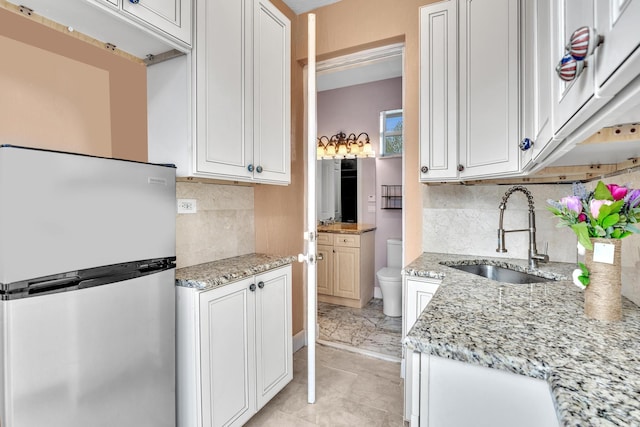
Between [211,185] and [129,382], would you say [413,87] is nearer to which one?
[211,185]

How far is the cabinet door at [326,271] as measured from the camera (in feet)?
12.0

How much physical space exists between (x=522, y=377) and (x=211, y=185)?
5.63ft

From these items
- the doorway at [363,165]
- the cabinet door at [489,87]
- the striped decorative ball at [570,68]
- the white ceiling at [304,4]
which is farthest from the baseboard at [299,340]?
the white ceiling at [304,4]

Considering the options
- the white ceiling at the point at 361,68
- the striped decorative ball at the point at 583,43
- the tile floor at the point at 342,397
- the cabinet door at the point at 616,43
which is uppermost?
the white ceiling at the point at 361,68

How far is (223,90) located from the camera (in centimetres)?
155

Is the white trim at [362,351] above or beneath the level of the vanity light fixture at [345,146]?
beneath

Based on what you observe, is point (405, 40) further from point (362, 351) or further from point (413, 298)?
point (362, 351)

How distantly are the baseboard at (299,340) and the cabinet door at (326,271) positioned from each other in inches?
39.1

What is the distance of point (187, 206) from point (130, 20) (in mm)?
881

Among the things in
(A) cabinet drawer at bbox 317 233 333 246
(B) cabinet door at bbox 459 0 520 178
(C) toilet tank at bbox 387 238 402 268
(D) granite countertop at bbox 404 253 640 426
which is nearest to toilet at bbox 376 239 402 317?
(C) toilet tank at bbox 387 238 402 268

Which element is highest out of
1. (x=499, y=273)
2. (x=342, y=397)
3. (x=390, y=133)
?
(x=390, y=133)

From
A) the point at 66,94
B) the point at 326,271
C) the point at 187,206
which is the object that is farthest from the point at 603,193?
the point at 326,271

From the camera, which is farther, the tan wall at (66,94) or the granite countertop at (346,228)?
the granite countertop at (346,228)

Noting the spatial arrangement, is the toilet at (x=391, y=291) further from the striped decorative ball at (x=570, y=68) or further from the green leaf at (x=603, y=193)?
the striped decorative ball at (x=570, y=68)
